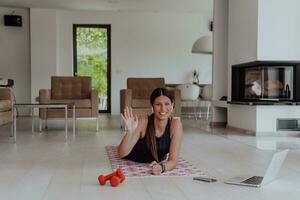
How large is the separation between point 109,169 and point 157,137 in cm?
45

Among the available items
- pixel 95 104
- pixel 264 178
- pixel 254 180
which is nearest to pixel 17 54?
pixel 95 104

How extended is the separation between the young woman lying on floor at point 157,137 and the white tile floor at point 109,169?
0.23 metres

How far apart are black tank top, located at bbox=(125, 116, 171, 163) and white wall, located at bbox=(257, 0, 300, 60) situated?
9.65ft

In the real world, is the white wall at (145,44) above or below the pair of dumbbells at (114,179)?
above

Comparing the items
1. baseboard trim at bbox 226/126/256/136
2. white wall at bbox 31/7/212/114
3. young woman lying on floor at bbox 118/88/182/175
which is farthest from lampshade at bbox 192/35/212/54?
young woman lying on floor at bbox 118/88/182/175

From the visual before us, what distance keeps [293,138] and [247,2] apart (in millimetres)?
2062

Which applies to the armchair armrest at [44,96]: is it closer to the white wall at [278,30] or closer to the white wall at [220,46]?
the white wall at [220,46]

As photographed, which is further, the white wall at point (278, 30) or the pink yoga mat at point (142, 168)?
the white wall at point (278, 30)

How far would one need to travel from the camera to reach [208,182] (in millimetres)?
2838

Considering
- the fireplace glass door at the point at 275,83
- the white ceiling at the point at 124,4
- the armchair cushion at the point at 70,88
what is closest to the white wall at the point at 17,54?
the white ceiling at the point at 124,4

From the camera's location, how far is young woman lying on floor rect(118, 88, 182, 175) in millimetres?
3203

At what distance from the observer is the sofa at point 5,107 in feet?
17.3

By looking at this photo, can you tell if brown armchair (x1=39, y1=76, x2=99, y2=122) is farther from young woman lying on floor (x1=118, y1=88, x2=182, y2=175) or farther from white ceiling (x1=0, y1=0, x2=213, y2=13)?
young woman lying on floor (x1=118, y1=88, x2=182, y2=175)

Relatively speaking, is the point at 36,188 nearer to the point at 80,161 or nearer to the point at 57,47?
the point at 80,161
